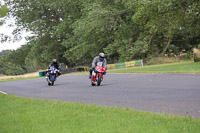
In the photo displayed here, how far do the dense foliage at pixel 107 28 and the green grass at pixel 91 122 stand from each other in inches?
995

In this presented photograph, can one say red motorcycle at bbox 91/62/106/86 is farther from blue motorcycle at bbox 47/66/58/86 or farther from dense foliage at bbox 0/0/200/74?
dense foliage at bbox 0/0/200/74

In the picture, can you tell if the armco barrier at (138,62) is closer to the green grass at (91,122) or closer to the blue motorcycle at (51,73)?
the blue motorcycle at (51,73)

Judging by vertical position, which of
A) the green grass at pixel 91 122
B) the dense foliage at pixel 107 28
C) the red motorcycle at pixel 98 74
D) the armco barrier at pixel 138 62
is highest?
the dense foliage at pixel 107 28

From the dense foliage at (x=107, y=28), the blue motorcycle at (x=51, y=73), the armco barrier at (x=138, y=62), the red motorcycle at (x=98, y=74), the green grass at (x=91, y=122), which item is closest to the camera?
the green grass at (x=91, y=122)

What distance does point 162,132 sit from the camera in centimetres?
648

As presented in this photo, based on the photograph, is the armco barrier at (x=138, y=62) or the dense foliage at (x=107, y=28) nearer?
the dense foliage at (x=107, y=28)

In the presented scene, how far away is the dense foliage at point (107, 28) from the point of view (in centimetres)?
3784

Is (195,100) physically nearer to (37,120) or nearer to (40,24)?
(37,120)

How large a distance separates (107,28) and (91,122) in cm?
4395

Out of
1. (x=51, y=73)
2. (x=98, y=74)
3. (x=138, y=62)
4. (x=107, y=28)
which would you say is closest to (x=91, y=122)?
(x=98, y=74)

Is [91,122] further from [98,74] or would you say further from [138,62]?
[138,62]

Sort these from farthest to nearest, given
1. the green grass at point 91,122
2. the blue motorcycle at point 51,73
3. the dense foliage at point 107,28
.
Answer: the dense foliage at point 107,28, the blue motorcycle at point 51,73, the green grass at point 91,122

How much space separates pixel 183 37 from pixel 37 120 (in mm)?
44560

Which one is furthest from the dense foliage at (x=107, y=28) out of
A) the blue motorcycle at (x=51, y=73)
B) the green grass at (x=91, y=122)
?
the green grass at (x=91, y=122)
